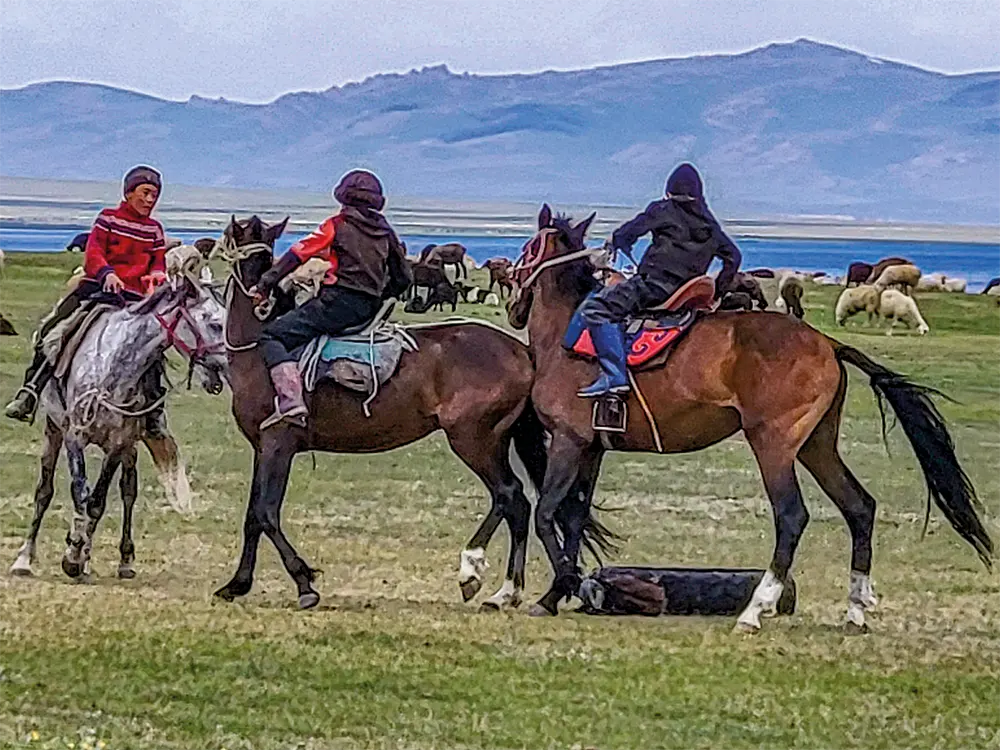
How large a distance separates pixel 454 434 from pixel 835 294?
136 ft

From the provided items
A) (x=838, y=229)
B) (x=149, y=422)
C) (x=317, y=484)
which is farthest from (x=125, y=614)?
(x=838, y=229)

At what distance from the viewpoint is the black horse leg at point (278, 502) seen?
34.7 feet

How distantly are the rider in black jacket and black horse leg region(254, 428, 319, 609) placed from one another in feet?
5.53

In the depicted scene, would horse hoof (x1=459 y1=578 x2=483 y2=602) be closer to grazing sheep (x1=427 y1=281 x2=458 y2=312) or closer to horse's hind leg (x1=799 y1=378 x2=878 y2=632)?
horse's hind leg (x1=799 y1=378 x2=878 y2=632)

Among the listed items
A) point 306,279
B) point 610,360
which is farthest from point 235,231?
point 610,360

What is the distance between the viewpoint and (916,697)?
27.9 ft

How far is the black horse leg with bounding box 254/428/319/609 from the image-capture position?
1059 cm

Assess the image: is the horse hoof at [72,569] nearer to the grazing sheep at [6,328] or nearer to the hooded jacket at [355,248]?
the hooded jacket at [355,248]

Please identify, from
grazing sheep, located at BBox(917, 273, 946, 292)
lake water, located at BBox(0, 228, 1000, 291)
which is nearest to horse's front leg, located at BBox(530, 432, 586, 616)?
lake water, located at BBox(0, 228, 1000, 291)

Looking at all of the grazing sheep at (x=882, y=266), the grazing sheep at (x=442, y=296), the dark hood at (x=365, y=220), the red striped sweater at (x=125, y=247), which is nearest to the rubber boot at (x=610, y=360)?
the dark hood at (x=365, y=220)

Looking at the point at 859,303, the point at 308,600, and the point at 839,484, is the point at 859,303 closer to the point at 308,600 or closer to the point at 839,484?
the point at 839,484

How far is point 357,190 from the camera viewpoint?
10523mm

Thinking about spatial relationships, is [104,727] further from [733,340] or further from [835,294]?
[835,294]

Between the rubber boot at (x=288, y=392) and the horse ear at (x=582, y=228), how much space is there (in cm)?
168
